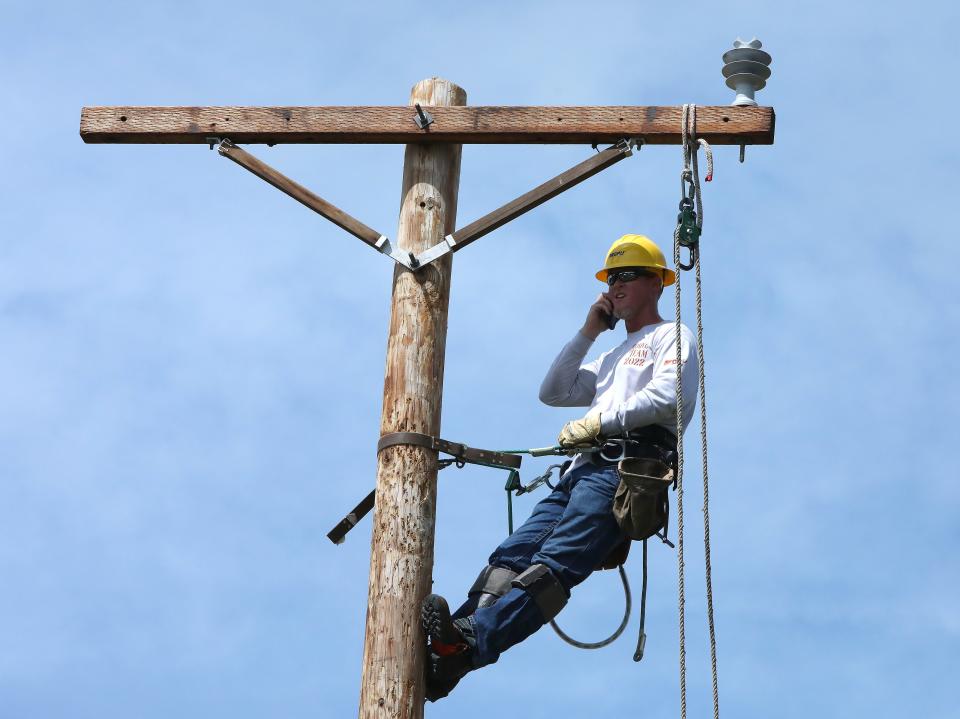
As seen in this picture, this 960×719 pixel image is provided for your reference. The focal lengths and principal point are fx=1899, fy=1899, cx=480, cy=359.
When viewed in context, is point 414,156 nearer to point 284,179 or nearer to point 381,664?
point 284,179

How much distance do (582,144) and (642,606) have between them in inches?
78.7

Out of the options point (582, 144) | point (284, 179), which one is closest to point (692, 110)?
point (582, 144)

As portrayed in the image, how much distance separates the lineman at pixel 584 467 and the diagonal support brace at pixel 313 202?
1.02m

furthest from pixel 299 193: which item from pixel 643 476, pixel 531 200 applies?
pixel 643 476

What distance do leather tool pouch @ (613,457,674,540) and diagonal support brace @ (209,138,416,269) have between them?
124cm

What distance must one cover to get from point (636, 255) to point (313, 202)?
1459mm

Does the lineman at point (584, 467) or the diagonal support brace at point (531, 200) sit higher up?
the diagonal support brace at point (531, 200)

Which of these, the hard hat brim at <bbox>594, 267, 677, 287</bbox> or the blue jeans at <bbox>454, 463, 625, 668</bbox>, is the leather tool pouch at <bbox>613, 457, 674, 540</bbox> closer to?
the blue jeans at <bbox>454, 463, 625, 668</bbox>

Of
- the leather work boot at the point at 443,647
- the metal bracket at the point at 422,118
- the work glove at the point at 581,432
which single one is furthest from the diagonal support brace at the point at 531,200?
the leather work boot at the point at 443,647

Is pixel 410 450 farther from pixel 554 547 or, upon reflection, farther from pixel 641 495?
pixel 641 495

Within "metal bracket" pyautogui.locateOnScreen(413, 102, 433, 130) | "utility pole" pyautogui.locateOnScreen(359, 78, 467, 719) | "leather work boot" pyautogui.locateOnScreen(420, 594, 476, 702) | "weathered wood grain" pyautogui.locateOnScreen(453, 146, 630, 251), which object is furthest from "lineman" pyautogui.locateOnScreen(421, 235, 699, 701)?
"metal bracket" pyautogui.locateOnScreen(413, 102, 433, 130)

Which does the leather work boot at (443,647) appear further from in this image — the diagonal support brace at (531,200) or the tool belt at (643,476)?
the diagonal support brace at (531,200)

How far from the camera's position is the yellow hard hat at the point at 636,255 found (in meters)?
8.43

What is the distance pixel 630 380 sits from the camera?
8.11 m
